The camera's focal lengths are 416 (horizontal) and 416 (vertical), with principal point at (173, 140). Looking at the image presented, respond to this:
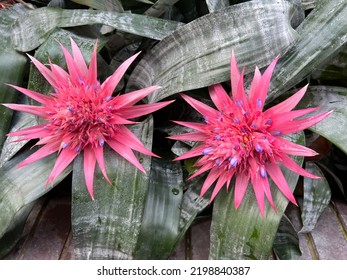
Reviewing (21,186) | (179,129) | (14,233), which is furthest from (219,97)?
(14,233)

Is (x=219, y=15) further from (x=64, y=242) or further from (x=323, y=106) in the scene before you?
(x=64, y=242)

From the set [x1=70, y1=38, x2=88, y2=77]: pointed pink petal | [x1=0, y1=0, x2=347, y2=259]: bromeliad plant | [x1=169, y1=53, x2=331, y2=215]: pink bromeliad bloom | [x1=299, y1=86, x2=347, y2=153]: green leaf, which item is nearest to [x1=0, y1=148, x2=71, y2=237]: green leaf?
[x1=0, y1=0, x2=347, y2=259]: bromeliad plant

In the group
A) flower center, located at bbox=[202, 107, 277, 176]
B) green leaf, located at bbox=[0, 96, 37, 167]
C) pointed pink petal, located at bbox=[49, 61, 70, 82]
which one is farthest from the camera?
green leaf, located at bbox=[0, 96, 37, 167]

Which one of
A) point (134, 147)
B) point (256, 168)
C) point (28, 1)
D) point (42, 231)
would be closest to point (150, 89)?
point (134, 147)

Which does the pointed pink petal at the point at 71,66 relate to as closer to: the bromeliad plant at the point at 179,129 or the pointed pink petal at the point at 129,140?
the bromeliad plant at the point at 179,129

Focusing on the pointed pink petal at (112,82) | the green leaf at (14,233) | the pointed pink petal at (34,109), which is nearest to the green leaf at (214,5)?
the pointed pink petal at (112,82)

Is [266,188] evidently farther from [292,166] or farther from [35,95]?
[35,95]

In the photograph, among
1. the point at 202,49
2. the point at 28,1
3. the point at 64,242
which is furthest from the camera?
the point at 28,1

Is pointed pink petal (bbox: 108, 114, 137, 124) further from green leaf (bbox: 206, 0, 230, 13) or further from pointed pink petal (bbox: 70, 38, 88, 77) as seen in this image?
green leaf (bbox: 206, 0, 230, 13)
